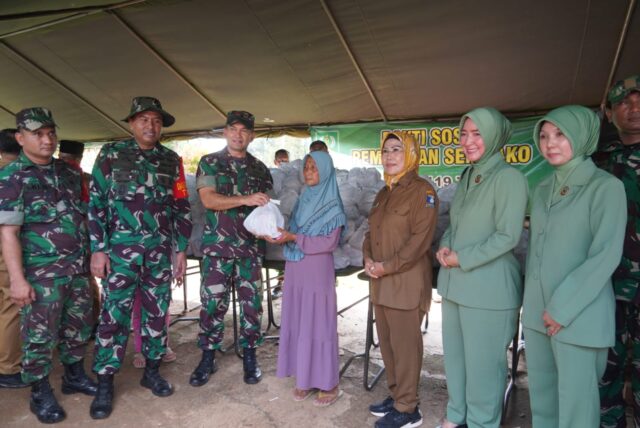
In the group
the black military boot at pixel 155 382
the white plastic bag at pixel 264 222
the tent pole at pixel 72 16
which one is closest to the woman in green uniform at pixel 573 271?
the white plastic bag at pixel 264 222

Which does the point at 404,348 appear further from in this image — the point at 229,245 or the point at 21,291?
the point at 21,291

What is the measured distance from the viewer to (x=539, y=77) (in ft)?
14.1

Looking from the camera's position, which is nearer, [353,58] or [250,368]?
[250,368]

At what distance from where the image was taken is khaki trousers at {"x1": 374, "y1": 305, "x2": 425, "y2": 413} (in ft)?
7.48

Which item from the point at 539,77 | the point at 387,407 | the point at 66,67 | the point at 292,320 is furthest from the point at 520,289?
the point at 66,67

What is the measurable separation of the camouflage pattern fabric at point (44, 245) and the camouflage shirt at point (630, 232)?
302 cm

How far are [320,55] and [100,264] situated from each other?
3082 millimetres

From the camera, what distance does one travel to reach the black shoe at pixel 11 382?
291cm

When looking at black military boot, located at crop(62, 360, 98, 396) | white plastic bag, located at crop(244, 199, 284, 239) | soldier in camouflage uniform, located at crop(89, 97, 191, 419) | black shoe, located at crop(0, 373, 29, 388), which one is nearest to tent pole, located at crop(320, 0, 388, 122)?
soldier in camouflage uniform, located at crop(89, 97, 191, 419)

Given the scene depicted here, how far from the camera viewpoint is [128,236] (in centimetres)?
259

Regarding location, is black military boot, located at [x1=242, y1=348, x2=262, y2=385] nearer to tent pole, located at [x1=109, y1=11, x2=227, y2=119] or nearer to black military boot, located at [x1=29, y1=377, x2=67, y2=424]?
black military boot, located at [x1=29, y1=377, x2=67, y2=424]

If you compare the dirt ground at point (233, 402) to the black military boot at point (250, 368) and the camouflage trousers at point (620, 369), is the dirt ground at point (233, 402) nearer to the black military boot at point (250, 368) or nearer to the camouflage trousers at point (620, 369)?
the black military boot at point (250, 368)

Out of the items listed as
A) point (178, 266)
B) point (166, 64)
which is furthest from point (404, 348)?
point (166, 64)

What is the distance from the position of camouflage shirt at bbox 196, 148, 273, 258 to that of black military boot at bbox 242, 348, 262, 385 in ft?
2.39
